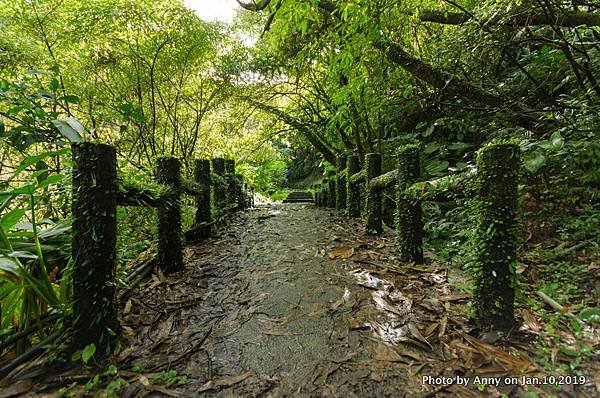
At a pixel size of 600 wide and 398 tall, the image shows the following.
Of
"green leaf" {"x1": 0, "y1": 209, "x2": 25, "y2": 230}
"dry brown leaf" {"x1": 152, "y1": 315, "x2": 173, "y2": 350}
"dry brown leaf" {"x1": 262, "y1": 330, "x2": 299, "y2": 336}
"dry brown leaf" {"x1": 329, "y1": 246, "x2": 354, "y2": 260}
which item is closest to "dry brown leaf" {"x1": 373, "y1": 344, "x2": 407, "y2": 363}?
"dry brown leaf" {"x1": 262, "y1": 330, "x2": 299, "y2": 336}

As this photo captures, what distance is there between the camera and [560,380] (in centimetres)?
115

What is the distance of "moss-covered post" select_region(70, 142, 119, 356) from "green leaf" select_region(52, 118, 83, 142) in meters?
0.05

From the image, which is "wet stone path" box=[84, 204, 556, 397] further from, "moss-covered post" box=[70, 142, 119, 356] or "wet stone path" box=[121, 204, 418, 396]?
"moss-covered post" box=[70, 142, 119, 356]

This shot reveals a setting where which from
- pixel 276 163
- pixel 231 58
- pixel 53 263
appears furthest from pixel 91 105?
pixel 276 163

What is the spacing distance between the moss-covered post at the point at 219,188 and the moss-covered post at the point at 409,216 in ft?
10.4

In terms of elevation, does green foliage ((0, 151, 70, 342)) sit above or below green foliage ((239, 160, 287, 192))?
below

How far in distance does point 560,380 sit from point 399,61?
3.09 m

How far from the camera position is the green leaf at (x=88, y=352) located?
1323 millimetres

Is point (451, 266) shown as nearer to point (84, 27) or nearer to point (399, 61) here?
point (399, 61)

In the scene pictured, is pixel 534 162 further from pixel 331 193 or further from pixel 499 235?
pixel 331 193

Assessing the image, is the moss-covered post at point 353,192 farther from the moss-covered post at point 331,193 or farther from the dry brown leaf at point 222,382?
the dry brown leaf at point 222,382

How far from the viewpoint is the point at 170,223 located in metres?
2.55

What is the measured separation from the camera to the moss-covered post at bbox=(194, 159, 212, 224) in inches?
151

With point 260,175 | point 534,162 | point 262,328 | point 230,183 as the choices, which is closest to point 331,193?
point 230,183
